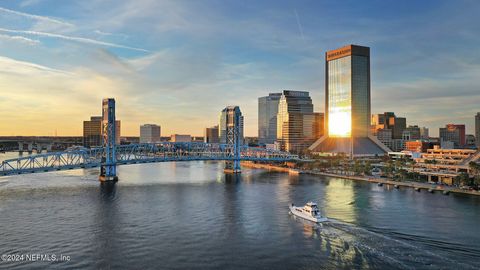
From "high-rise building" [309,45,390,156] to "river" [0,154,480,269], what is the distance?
269ft

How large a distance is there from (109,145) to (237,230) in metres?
53.8

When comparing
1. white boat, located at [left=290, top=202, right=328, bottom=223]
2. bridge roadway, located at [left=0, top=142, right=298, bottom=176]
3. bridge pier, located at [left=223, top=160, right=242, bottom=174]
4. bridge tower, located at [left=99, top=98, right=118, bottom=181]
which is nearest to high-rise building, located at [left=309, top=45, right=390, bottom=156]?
bridge roadway, located at [left=0, top=142, right=298, bottom=176]

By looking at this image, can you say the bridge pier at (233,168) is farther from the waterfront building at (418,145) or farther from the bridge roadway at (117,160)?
the waterfront building at (418,145)

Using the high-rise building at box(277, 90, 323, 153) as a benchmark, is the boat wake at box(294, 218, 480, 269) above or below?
below

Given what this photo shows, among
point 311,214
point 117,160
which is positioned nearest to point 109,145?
point 117,160

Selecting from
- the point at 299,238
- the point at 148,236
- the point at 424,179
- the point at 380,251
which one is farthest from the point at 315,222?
the point at 424,179

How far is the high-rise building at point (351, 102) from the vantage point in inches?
5753

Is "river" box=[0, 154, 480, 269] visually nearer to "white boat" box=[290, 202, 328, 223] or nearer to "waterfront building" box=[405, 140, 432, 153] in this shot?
"white boat" box=[290, 202, 328, 223]

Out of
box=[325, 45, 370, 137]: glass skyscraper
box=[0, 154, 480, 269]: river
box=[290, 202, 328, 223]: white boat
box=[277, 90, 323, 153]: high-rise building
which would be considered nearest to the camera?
box=[0, 154, 480, 269]: river

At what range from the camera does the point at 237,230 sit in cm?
4059

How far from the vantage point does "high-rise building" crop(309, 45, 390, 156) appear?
146125 millimetres

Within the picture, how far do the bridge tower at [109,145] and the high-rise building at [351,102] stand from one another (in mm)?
88482

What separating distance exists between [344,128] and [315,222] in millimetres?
113682

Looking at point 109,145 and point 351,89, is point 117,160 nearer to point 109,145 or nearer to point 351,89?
point 109,145
